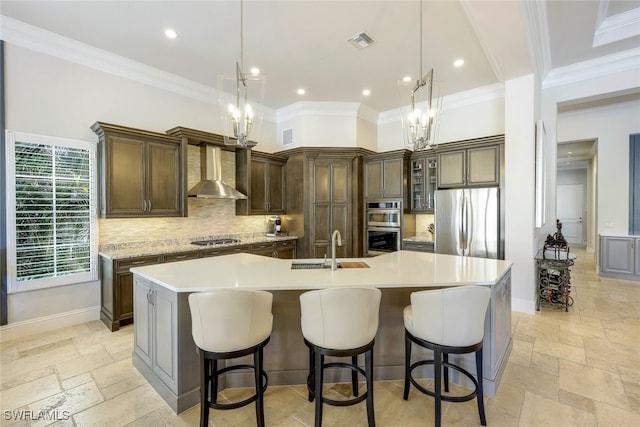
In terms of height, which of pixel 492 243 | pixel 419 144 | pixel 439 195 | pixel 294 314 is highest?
pixel 419 144

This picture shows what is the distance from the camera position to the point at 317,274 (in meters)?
2.36

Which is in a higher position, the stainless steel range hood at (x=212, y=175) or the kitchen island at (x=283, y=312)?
the stainless steel range hood at (x=212, y=175)

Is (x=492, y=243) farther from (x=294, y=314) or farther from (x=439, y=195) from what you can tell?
(x=294, y=314)

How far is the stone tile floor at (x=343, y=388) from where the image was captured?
2.07 m

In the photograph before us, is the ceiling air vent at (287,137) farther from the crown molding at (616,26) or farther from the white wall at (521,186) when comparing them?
the crown molding at (616,26)

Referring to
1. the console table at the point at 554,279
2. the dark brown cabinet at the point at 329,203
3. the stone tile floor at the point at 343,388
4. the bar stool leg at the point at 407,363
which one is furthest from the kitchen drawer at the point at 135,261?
the console table at the point at 554,279

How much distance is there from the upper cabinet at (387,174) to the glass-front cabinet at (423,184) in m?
0.20

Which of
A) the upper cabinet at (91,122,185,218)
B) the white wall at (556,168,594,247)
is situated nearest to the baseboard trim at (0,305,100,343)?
the upper cabinet at (91,122,185,218)

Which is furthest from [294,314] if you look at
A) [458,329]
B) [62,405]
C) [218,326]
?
[62,405]

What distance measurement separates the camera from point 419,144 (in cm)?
285

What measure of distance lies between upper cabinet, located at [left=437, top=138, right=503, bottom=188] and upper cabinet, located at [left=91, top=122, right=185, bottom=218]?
4.28 m

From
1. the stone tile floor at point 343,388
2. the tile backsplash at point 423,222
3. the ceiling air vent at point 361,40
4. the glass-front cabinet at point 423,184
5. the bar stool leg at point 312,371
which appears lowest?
the stone tile floor at point 343,388

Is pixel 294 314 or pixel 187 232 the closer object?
pixel 294 314

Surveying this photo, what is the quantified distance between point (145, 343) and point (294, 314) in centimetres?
134
